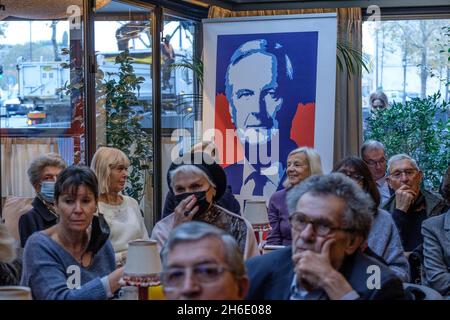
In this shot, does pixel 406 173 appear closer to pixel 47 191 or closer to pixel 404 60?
pixel 47 191

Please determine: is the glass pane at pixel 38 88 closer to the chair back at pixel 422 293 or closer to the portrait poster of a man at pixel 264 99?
the portrait poster of a man at pixel 264 99

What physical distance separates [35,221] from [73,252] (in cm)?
126

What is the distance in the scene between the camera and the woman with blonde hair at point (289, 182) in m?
4.53

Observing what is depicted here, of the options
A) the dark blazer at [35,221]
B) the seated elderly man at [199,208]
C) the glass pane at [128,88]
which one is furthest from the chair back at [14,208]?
the seated elderly man at [199,208]

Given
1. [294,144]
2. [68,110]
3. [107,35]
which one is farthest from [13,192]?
[294,144]

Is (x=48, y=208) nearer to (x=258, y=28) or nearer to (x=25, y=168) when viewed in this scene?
(x=25, y=168)

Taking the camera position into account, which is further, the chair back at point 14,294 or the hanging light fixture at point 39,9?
the hanging light fixture at point 39,9

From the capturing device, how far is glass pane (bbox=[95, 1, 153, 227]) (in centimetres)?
583

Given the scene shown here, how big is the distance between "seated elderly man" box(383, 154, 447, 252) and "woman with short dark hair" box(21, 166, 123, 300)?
2.05 m

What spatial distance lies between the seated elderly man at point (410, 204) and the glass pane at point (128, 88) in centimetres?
225

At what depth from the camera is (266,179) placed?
21.5 feet

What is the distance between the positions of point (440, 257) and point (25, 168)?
268 cm

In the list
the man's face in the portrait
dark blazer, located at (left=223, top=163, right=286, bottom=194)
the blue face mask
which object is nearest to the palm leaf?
the man's face in the portrait

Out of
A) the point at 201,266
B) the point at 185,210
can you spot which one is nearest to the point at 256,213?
the point at 185,210
